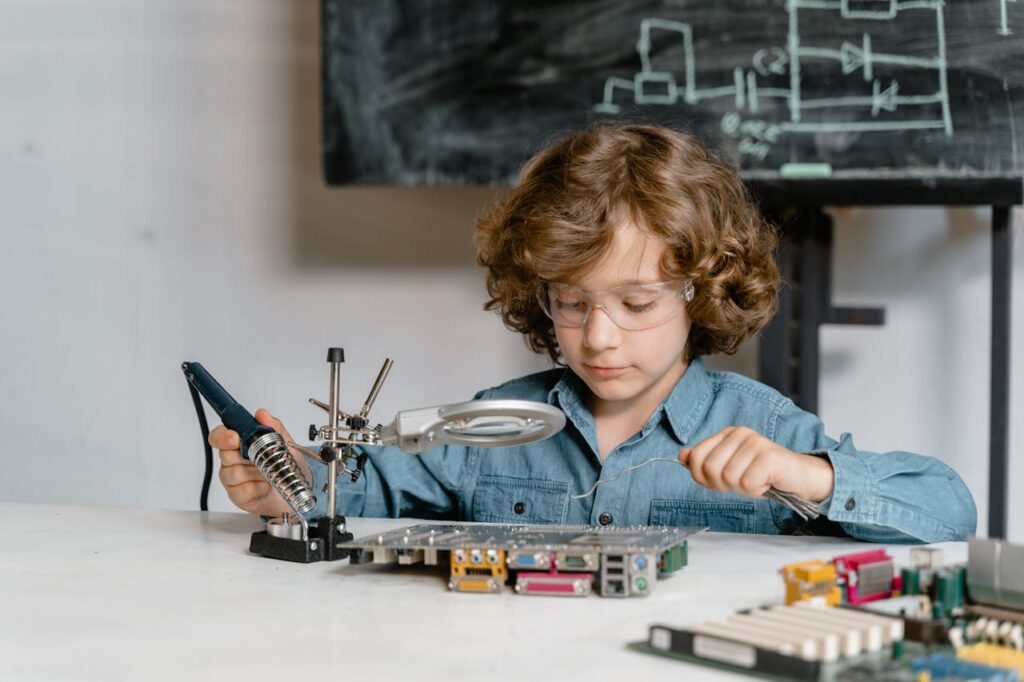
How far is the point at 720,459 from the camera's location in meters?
0.94

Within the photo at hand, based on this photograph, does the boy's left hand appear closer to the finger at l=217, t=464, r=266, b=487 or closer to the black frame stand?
the finger at l=217, t=464, r=266, b=487

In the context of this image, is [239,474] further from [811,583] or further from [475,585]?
[811,583]

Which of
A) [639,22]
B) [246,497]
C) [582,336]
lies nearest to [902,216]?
[639,22]

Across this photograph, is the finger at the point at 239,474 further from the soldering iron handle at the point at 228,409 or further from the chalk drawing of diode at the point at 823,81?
the chalk drawing of diode at the point at 823,81

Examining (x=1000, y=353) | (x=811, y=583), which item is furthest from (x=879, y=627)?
(x=1000, y=353)

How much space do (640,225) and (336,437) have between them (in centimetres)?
45

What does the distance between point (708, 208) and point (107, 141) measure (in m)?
1.50

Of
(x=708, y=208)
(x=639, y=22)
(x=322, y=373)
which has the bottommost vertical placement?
(x=322, y=373)

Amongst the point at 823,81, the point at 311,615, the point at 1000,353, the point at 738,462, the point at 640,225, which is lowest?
the point at 311,615

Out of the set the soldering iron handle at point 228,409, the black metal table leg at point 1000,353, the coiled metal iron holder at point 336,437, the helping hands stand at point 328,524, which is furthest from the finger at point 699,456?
the black metal table leg at point 1000,353

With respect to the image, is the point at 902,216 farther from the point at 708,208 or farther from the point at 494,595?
the point at 494,595

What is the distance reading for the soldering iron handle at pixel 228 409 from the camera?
103cm

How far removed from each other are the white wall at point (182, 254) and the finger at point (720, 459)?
1.31 meters

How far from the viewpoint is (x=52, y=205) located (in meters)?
2.43
